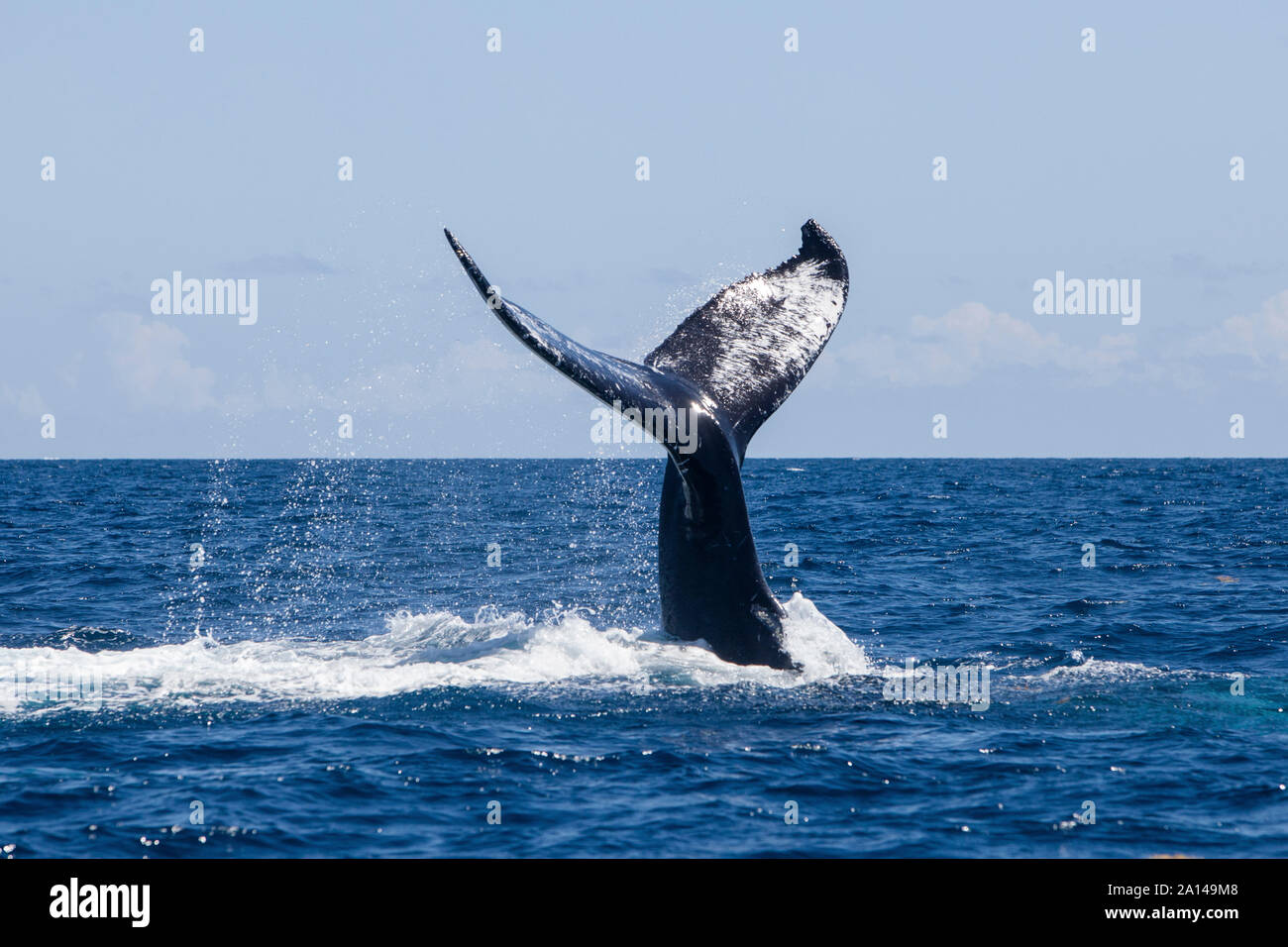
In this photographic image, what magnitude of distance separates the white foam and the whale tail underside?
1.86 metres

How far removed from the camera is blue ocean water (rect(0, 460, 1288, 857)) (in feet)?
23.7

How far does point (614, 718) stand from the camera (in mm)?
9305

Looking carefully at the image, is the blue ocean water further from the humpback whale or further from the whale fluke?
the whale fluke

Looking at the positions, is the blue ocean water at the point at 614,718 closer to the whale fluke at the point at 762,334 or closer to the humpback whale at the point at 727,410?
the humpback whale at the point at 727,410

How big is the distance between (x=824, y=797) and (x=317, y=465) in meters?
81.2

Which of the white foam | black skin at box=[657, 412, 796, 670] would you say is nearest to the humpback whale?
black skin at box=[657, 412, 796, 670]

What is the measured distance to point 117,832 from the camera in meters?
7.14

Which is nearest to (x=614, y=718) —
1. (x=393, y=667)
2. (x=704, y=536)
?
(x=704, y=536)

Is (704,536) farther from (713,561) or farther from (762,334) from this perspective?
(762,334)

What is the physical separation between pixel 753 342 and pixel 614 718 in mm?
2800

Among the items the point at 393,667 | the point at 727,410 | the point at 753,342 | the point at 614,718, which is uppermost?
the point at 753,342

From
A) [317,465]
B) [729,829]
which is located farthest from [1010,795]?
[317,465]
